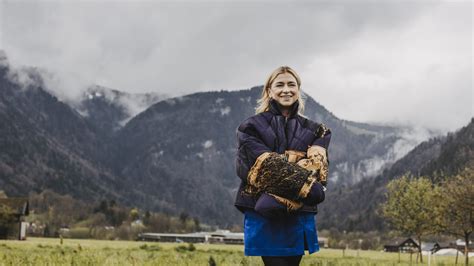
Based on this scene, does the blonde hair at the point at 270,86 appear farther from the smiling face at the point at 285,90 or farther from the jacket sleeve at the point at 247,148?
the jacket sleeve at the point at 247,148

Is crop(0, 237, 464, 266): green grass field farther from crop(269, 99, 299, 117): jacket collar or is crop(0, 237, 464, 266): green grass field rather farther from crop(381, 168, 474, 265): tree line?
crop(381, 168, 474, 265): tree line

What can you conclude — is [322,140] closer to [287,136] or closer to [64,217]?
[287,136]

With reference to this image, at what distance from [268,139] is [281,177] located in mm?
395

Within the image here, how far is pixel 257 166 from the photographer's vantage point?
167 inches

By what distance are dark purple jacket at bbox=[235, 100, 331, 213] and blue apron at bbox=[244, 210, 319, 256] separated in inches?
4.7

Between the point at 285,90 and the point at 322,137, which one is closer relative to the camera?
the point at 322,137

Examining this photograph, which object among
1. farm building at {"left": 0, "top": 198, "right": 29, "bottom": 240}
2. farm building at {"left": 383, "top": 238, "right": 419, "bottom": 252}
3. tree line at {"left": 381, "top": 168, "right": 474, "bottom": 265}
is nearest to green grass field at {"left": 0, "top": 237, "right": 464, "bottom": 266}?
tree line at {"left": 381, "top": 168, "right": 474, "bottom": 265}

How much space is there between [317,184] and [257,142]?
0.53m

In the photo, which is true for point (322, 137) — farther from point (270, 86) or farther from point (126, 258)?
point (126, 258)

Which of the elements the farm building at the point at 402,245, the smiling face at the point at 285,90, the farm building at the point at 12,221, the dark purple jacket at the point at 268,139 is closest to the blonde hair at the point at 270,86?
the smiling face at the point at 285,90

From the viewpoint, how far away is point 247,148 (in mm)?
4363

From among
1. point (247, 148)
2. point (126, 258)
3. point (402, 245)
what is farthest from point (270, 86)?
point (402, 245)

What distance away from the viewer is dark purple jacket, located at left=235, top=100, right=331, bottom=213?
4367mm

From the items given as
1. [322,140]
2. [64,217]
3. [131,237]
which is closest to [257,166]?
[322,140]
